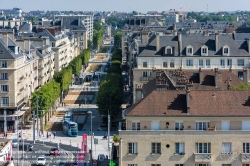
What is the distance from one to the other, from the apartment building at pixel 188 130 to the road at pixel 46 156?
24999 millimetres

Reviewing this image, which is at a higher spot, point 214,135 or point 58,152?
point 214,135

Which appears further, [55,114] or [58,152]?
[55,114]

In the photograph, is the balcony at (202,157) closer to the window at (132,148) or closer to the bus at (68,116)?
the window at (132,148)

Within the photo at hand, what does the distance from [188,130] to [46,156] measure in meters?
33.9

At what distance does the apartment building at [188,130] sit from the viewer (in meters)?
49.8

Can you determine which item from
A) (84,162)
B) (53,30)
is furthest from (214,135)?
(53,30)

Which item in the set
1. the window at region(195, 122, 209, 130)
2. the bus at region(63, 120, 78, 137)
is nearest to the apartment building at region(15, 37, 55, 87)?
the bus at region(63, 120, 78, 137)

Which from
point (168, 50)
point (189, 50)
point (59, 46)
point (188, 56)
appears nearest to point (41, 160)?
point (168, 50)

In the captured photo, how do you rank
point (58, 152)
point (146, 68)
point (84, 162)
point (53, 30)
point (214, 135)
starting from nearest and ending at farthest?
point (214, 135)
point (84, 162)
point (58, 152)
point (146, 68)
point (53, 30)

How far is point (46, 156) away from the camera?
3132 inches

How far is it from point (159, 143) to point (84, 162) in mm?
26170

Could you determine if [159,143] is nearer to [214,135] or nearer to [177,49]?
[214,135]

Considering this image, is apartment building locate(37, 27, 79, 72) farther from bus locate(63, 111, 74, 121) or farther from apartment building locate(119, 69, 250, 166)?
apartment building locate(119, 69, 250, 166)

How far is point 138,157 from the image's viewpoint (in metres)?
50.2
